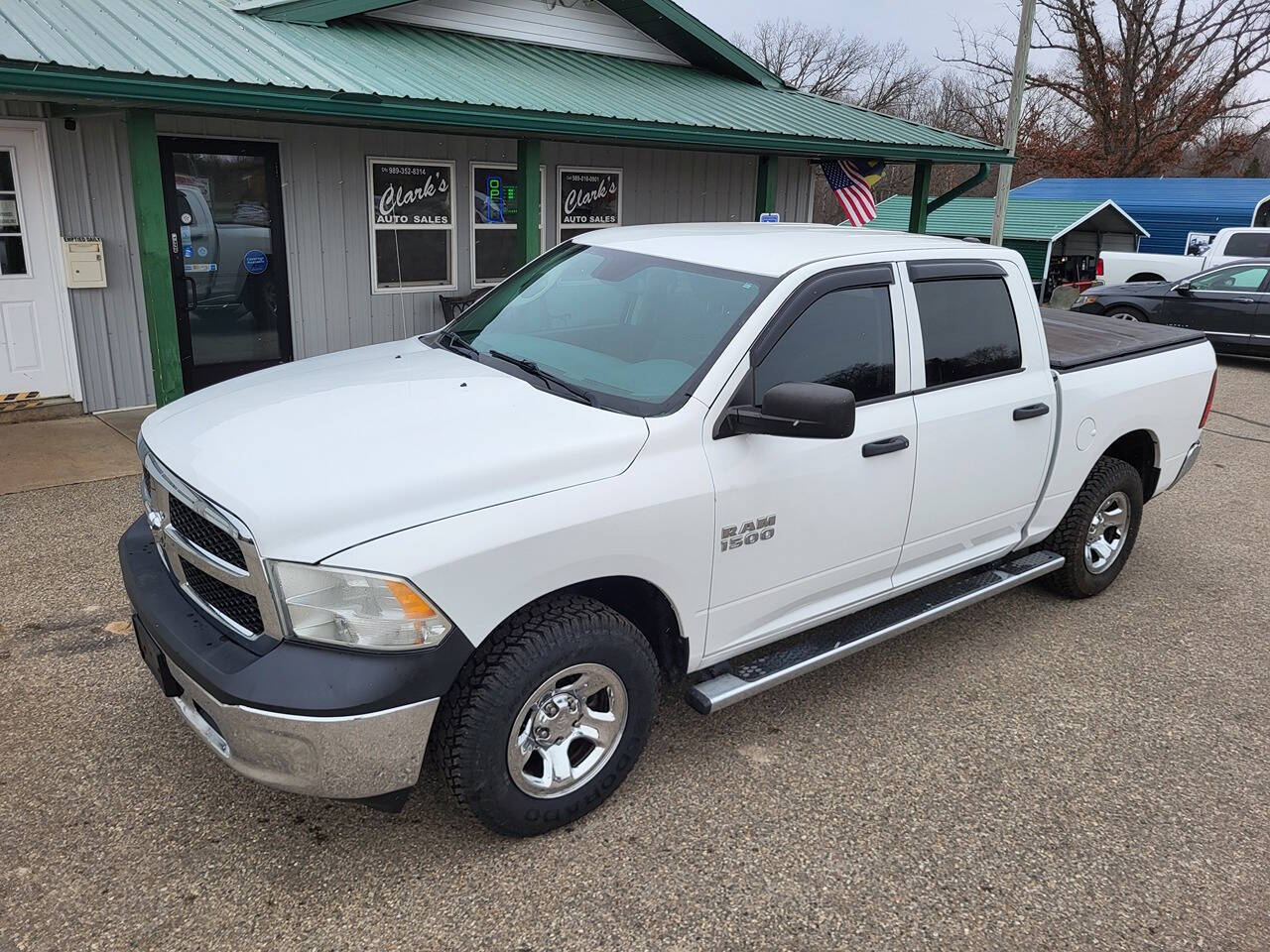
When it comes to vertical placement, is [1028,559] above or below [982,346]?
below

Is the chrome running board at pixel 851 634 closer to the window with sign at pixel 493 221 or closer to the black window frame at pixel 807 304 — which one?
Result: the black window frame at pixel 807 304

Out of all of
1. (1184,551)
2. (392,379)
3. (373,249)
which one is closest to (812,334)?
(392,379)

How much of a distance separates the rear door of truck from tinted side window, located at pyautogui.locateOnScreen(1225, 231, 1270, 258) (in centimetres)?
1636

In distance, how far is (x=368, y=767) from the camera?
8.66 ft

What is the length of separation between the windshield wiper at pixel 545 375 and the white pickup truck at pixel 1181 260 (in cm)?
1639

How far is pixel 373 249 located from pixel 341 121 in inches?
78.9

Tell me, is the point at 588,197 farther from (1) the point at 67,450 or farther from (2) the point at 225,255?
(1) the point at 67,450

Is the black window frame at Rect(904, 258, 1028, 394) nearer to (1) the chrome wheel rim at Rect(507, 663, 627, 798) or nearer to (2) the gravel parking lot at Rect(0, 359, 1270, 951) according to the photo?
(2) the gravel parking lot at Rect(0, 359, 1270, 951)

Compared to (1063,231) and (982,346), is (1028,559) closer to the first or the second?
(982,346)

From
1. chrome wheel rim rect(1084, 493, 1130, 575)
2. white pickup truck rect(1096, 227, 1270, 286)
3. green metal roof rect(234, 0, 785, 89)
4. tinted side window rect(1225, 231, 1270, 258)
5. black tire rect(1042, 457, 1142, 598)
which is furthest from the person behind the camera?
tinted side window rect(1225, 231, 1270, 258)

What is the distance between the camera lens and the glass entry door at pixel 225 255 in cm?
829

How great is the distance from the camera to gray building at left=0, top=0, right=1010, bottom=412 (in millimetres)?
6773

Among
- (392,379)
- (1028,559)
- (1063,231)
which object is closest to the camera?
(392,379)

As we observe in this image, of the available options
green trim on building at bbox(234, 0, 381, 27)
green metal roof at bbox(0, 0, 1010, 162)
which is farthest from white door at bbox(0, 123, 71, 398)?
green trim on building at bbox(234, 0, 381, 27)
